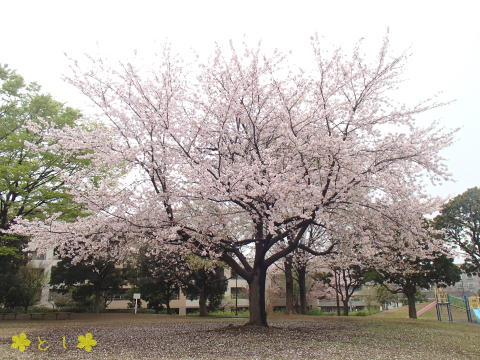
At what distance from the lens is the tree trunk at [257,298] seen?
574 inches

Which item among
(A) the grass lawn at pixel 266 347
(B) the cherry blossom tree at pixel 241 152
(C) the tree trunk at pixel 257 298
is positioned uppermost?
(B) the cherry blossom tree at pixel 241 152

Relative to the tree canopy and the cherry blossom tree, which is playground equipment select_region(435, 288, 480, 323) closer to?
the tree canopy

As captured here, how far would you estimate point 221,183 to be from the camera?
11672mm

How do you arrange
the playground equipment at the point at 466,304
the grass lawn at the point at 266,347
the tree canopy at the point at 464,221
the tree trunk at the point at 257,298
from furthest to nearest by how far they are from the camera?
the tree canopy at the point at 464,221 → the playground equipment at the point at 466,304 → the tree trunk at the point at 257,298 → the grass lawn at the point at 266,347

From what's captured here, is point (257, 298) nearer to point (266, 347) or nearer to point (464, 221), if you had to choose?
point (266, 347)

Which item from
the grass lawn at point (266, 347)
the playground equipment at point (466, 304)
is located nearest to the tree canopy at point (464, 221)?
the playground equipment at point (466, 304)

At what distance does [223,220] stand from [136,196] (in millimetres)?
3237

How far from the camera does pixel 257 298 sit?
14664mm

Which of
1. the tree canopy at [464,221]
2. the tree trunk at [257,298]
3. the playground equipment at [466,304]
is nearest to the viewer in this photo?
the tree trunk at [257,298]

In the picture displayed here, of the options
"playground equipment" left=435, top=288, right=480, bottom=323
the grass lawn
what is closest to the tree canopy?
"playground equipment" left=435, top=288, right=480, bottom=323

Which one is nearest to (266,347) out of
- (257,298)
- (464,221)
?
(257,298)

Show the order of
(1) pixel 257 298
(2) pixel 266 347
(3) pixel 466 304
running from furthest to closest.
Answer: (3) pixel 466 304
(1) pixel 257 298
(2) pixel 266 347

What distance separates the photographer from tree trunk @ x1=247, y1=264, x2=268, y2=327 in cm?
1457

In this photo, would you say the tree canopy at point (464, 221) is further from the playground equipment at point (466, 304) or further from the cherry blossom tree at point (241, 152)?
the cherry blossom tree at point (241, 152)
